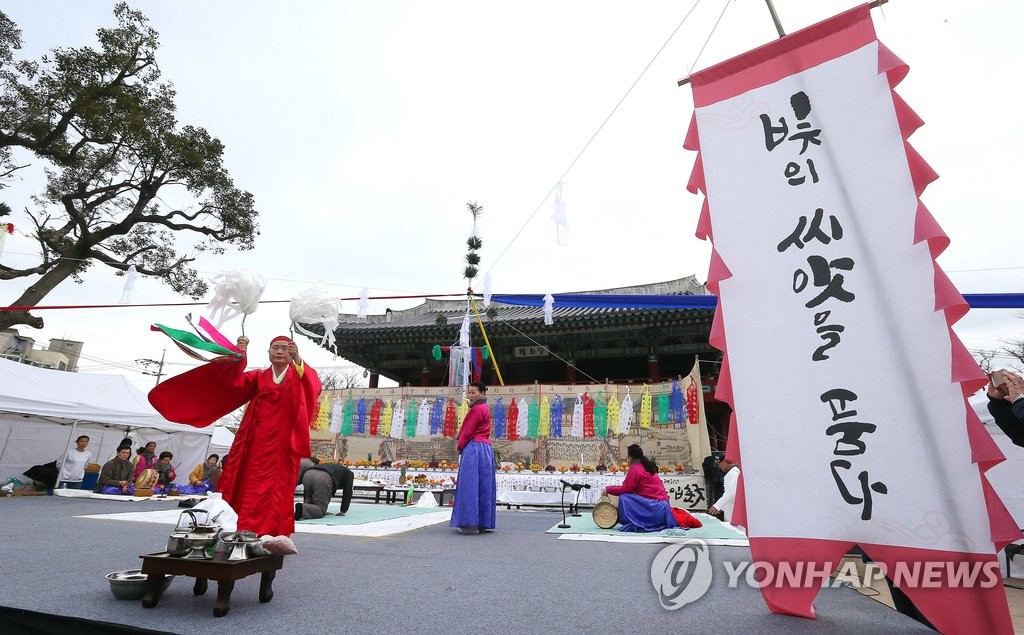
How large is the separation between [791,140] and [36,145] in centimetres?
1084

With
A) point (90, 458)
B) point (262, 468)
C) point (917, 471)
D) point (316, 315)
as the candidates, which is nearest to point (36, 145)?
point (90, 458)

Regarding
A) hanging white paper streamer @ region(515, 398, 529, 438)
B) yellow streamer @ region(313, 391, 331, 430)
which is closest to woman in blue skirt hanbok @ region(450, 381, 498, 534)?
hanging white paper streamer @ region(515, 398, 529, 438)

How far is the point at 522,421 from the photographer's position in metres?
10.6

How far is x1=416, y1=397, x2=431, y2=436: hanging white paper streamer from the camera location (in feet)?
36.3

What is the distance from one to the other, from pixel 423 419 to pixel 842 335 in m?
9.84

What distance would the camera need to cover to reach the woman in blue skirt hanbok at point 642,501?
5383mm

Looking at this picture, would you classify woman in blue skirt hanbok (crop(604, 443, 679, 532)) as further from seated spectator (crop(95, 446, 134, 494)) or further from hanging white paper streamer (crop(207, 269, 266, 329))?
seated spectator (crop(95, 446, 134, 494))

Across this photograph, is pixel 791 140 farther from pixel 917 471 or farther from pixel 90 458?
pixel 90 458

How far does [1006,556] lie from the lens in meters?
3.87

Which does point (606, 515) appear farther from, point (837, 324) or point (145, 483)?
point (145, 483)

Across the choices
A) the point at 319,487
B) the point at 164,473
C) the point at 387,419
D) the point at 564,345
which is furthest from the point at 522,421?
the point at 164,473

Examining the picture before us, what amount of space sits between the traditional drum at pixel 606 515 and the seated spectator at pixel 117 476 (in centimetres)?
768

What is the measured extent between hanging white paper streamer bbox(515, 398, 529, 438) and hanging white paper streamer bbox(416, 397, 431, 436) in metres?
2.05

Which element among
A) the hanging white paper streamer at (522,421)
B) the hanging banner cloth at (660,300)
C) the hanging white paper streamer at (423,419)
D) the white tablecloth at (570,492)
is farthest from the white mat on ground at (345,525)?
the hanging white paper streamer at (423,419)
